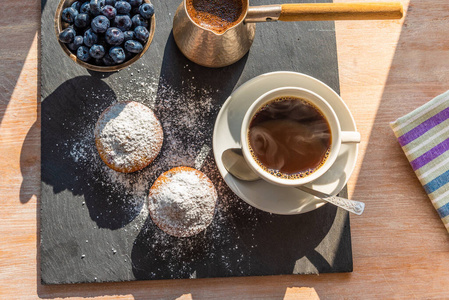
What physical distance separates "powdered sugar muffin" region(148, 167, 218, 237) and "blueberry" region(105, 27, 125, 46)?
374 millimetres

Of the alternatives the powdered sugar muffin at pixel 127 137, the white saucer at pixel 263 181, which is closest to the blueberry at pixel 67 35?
the powdered sugar muffin at pixel 127 137

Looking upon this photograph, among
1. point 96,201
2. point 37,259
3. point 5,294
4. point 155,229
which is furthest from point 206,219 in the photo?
point 5,294

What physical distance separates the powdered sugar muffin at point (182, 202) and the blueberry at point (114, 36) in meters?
0.37

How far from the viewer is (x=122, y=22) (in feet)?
3.59

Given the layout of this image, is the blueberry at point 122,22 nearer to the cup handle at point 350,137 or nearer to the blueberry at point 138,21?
the blueberry at point 138,21

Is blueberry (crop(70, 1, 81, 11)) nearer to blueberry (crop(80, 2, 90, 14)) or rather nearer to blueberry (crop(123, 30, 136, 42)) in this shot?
blueberry (crop(80, 2, 90, 14))

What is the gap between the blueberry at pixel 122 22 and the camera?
1090 millimetres

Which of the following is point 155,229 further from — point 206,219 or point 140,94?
point 140,94

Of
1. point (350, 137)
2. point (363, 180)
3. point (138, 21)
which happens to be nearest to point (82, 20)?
point (138, 21)

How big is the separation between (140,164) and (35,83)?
0.41 meters

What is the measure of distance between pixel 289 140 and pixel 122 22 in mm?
520

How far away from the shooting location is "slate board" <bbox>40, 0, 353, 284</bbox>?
1224 mm

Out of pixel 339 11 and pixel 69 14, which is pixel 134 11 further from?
pixel 339 11

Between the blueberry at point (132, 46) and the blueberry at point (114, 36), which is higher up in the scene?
the blueberry at point (114, 36)
